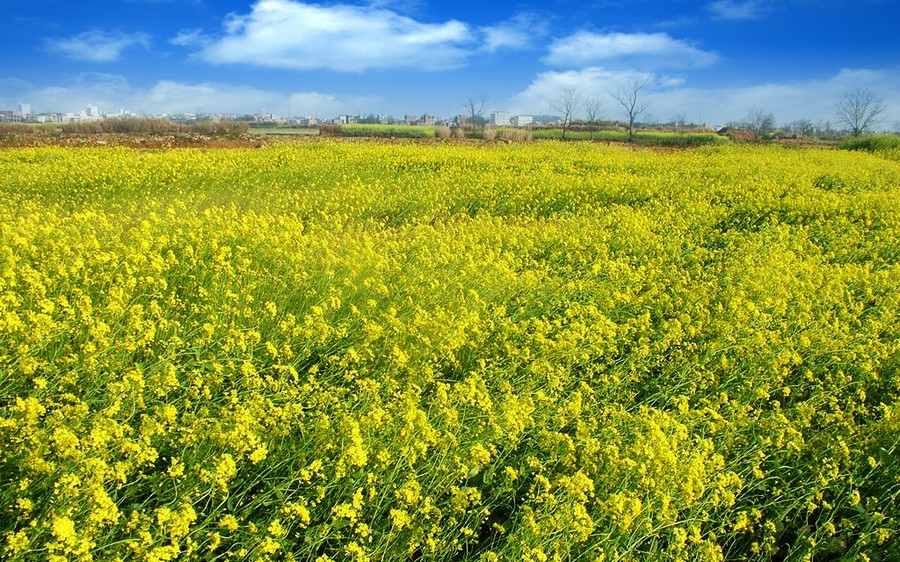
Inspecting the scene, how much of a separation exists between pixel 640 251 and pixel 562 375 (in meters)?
4.52

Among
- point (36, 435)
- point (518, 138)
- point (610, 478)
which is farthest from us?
point (518, 138)

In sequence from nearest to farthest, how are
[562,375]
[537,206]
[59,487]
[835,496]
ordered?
[59,487]
[835,496]
[562,375]
[537,206]

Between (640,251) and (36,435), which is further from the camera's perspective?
(640,251)

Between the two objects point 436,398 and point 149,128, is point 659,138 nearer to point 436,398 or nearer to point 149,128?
point 149,128

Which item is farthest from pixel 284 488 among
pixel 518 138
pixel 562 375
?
pixel 518 138

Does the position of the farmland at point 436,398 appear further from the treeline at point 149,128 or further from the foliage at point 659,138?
the foliage at point 659,138

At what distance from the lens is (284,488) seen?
2471mm

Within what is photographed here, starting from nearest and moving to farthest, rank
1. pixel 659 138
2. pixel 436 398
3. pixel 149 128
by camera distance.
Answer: pixel 436 398, pixel 149 128, pixel 659 138

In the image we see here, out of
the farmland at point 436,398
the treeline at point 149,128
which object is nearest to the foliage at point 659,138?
the treeline at point 149,128

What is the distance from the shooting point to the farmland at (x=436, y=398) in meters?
2.38

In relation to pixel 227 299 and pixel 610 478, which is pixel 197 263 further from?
pixel 610 478

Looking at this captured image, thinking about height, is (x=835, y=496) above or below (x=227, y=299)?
below

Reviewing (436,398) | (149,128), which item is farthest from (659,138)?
(436,398)

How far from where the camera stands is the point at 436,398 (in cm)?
334
